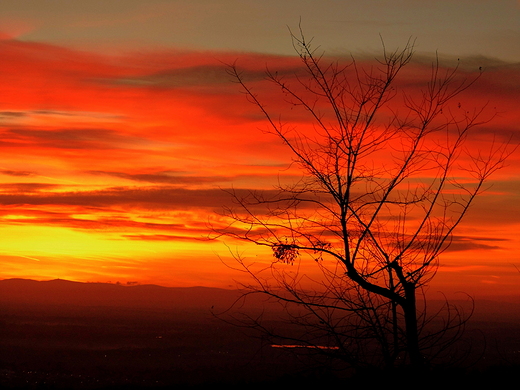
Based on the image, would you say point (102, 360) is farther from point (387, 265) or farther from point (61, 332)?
point (387, 265)

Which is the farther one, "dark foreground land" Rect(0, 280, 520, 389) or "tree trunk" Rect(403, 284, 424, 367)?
"dark foreground land" Rect(0, 280, 520, 389)

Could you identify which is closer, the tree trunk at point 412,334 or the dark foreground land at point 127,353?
the tree trunk at point 412,334

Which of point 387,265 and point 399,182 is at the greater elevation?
point 399,182

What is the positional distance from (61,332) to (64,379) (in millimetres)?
75266

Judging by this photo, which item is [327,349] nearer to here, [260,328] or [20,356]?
[260,328]

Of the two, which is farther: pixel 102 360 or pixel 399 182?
pixel 102 360

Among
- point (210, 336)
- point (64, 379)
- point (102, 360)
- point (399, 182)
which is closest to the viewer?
point (399, 182)

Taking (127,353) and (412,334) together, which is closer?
(412,334)

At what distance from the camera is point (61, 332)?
14288 centimetres

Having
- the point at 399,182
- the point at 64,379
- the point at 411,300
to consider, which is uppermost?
the point at 399,182

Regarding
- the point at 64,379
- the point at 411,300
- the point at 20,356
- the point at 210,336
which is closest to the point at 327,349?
the point at 411,300

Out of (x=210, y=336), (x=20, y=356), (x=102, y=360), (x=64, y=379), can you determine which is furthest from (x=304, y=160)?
(x=210, y=336)

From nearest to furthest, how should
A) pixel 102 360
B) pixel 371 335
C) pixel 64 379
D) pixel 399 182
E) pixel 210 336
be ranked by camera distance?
pixel 371 335 → pixel 399 182 → pixel 64 379 → pixel 102 360 → pixel 210 336

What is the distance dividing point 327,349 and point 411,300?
1257mm
